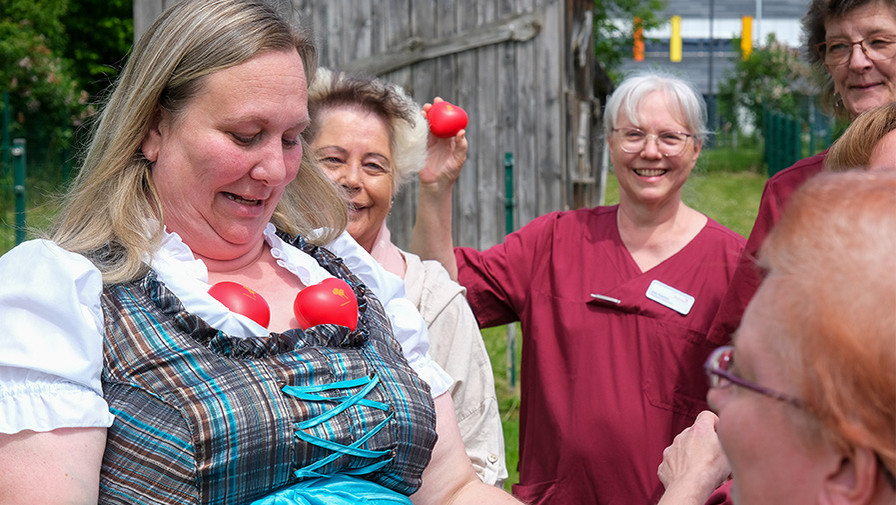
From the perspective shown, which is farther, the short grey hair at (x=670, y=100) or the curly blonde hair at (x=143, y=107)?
the short grey hair at (x=670, y=100)

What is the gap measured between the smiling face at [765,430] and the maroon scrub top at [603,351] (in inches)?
73.6

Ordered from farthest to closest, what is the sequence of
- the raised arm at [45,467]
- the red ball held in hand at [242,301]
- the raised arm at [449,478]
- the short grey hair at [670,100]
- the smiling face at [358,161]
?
1. the short grey hair at [670,100]
2. the smiling face at [358,161]
3. the raised arm at [449,478]
4. the red ball held in hand at [242,301]
5. the raised arm at [45,467]

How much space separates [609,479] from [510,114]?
4.96 metres

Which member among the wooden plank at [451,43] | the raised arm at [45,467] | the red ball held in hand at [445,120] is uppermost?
the wooden plank at [451,43]

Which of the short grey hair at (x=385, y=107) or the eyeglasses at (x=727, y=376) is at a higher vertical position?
the short grey hair at (x=385, y=107)

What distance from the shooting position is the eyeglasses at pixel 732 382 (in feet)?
3.35

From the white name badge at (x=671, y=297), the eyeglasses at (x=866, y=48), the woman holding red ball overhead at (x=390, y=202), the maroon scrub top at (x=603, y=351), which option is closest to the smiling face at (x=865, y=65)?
the eyeglasses at (x=866, y=48)

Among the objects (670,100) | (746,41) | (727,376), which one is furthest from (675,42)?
(727,376)

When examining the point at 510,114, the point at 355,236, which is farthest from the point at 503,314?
the point at 510,114

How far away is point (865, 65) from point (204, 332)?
2503 mm

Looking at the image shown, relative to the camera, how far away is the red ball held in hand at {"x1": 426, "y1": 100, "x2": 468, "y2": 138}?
131 inches

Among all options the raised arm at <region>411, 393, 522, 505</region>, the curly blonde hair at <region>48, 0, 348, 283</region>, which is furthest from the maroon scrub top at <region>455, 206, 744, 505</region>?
the curly blonde hair at <region>48, 0, 348, 283</region>

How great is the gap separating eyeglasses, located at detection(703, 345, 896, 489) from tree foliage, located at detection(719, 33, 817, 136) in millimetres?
26555

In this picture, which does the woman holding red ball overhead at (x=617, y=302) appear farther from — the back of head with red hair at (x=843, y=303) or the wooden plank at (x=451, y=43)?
the wooden plank at (x=451, y=43)
